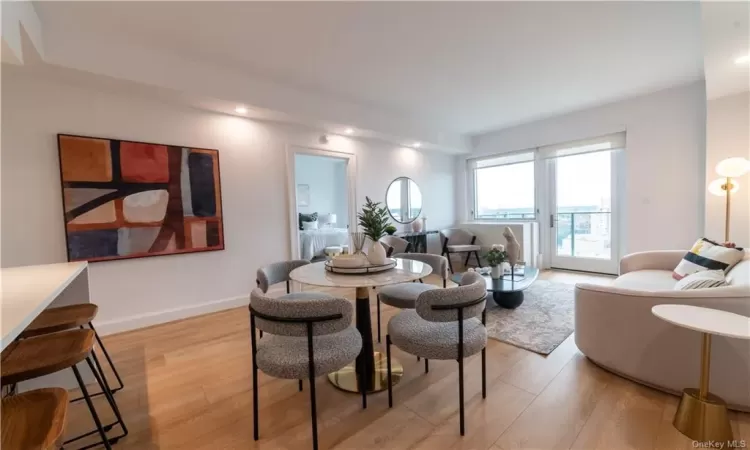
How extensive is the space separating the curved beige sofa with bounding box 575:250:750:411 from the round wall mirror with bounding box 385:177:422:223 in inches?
140

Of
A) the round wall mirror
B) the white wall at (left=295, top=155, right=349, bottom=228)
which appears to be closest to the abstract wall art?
the round wall mirror

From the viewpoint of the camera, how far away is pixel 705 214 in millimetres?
3758

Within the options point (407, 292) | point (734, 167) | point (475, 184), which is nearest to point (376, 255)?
point (407, 292)

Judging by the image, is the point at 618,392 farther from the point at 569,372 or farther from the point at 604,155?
the point at 604,155

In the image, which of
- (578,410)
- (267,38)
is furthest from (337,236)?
(578,410)

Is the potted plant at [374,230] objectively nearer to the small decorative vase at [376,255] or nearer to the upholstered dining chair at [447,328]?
the small decorative vase at [376,255]

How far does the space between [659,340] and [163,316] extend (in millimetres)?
4155

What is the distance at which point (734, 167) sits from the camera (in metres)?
3.12

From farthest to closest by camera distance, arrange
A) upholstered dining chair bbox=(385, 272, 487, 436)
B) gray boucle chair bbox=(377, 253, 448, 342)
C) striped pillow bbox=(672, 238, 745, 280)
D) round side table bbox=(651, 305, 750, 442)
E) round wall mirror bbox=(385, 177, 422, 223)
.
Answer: round wall mirror bbox=(385, 177, 422, 223) → striped pillow bbox=(672, 238, 745, 280) → gray boucle chair bbox=(377, 253, 448, 342) → upholstered dining chair bbox=(385, 272, 487, 436) → round side table bbox=(651, 305, 750, 442)

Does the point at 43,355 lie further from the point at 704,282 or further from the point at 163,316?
the point at 704,282

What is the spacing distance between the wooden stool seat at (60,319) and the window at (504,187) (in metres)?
6.08

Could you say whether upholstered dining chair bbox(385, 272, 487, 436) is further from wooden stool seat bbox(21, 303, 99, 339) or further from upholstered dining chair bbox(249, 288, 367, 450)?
wooden stool seat bbox(21, 303, 99, 339)

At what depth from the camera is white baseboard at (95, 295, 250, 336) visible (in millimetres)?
2936

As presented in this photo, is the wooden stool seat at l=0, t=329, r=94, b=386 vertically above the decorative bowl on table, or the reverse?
the decorative bowl on table
